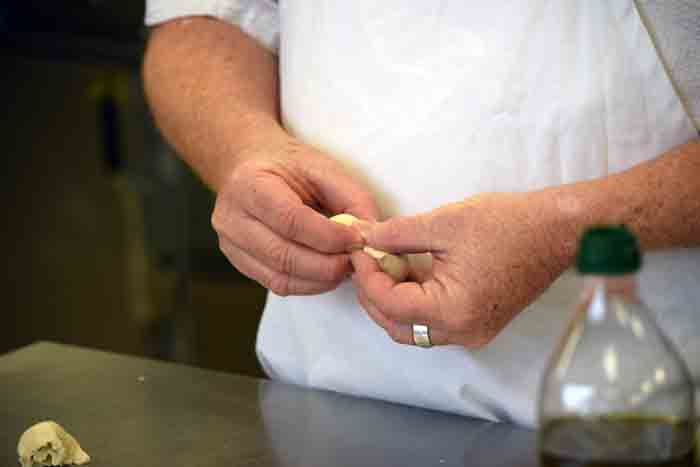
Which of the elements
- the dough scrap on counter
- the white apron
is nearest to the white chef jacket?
the white apron

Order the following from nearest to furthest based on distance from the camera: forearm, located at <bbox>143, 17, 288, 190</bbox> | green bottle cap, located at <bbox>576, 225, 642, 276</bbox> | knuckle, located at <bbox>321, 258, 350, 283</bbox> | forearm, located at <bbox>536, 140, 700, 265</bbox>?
green bottle cap, located at <bbox>576, 225, 642, 276</bbox> → forearm, located at <bbox>536, 140, 700, 265</bbox> → knuckle, located at <bbox>321, 258, 350, 283</bbox> → forearm, located at <bbox>143, 17, 288, 190</bbox>

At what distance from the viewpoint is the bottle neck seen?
0.46 m

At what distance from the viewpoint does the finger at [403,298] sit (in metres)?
0.76

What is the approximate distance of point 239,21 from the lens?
1.03 meters

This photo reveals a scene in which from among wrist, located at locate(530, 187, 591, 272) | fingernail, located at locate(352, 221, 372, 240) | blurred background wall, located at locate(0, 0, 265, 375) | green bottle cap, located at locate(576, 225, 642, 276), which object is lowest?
blurred background wall, located at locate(0, 0, 265, 375)

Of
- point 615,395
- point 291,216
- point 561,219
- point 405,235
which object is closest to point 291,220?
point 291,216

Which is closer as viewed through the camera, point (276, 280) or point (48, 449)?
point (48, 449)

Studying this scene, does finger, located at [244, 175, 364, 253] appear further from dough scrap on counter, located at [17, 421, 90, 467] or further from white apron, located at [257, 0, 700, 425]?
dough scrap on counter, located at [17, 421, 90, 467]

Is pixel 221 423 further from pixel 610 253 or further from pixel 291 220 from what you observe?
pixel 610 253

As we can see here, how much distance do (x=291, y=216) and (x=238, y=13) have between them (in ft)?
0.97

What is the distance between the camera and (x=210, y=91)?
3.26ft

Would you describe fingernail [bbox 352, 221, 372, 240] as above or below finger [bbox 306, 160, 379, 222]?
below

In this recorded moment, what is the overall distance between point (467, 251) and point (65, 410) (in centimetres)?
38

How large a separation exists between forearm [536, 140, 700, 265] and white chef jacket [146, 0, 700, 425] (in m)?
0.05
